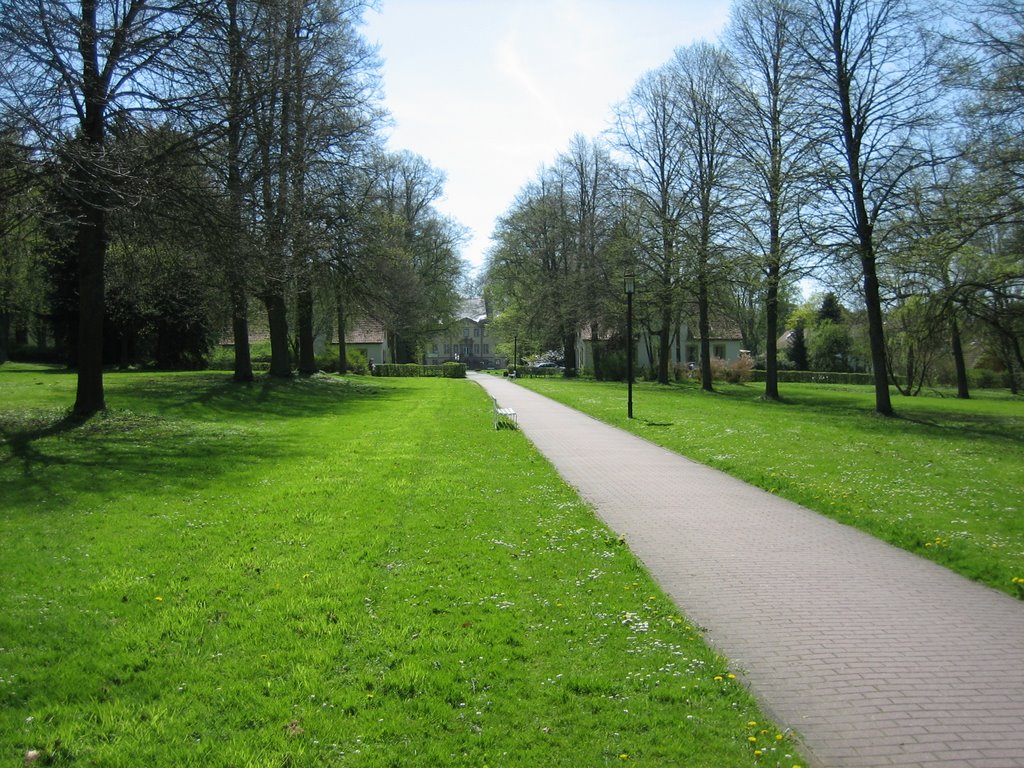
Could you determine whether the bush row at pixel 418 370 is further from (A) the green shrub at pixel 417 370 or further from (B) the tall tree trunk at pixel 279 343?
(B) the tall tree trunk at pixel 279 343

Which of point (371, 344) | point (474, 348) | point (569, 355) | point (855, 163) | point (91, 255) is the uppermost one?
point (855, 163)

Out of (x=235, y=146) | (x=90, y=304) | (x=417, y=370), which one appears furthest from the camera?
(x=417, y=370)

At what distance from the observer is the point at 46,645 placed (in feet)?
14.9

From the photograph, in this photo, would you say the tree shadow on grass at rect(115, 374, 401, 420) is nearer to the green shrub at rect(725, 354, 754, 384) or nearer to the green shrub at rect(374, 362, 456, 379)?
the green shrub at rect(374, 362, 456, 379)

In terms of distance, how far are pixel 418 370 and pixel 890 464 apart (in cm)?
4322

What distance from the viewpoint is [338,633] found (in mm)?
4781

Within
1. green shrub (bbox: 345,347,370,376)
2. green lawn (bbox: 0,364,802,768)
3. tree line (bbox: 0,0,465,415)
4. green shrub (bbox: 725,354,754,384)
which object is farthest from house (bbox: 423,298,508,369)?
green lawn (bbox: 0,364,802,768)

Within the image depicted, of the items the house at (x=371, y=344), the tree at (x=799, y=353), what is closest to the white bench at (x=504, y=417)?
the house at (x=371, y=344)

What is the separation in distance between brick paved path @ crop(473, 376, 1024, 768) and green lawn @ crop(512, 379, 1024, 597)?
0.48 m

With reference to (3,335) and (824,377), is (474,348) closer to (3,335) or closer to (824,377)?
(824,377)

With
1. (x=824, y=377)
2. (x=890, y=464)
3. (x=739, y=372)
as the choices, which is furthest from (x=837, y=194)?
(x=824, y=377)

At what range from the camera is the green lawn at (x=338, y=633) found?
3529mm

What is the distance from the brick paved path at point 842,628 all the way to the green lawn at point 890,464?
1.57 ft

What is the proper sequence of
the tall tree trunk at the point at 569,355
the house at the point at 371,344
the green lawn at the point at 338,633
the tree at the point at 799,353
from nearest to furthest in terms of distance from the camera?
the green lawn at the point at 338,633 < the tall tree trunk at the point at 569,355 < the house at the point at 371,344 < the tree at the point at 799,353
